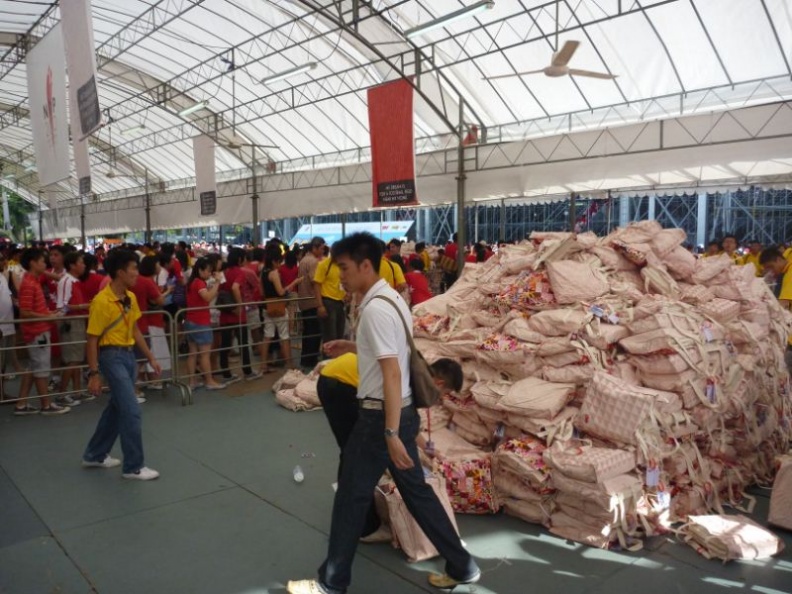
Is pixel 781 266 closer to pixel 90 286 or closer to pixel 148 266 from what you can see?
pixel 148 266

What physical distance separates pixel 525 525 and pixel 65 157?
323 inches

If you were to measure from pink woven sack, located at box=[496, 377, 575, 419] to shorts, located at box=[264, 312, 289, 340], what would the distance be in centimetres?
432

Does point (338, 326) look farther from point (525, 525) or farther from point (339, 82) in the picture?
point (339, 82)

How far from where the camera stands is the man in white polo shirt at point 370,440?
2.61 metres

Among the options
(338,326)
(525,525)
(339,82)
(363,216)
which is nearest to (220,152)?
(339,82)

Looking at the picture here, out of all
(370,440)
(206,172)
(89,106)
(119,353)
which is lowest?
(370,440)

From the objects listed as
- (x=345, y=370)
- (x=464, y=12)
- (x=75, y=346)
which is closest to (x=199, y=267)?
(x=75, y=346)

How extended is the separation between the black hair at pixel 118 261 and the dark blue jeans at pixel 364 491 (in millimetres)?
2352

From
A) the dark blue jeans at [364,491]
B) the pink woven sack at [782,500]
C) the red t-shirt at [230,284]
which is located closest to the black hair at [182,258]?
the red t-shirt at [230,284]

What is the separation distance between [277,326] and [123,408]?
3727 millimetres

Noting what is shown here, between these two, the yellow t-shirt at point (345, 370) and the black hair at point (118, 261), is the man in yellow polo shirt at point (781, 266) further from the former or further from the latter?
the black hair at point (118, 261)

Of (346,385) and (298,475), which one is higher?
(346,385)

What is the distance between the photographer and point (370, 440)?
270 cm

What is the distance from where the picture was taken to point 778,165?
444 inches
